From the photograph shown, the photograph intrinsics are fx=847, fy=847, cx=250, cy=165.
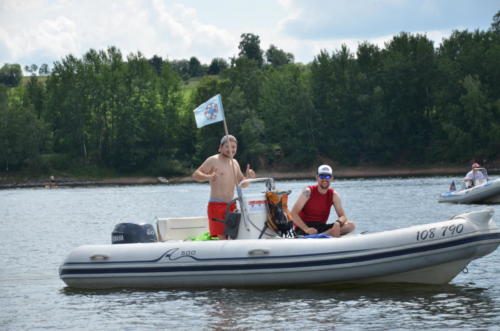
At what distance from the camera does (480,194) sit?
33844 mm

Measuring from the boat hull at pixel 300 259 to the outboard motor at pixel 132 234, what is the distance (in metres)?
0.47

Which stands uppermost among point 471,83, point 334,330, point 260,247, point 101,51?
point 101,51

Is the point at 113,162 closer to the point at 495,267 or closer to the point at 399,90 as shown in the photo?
the point at 399,90

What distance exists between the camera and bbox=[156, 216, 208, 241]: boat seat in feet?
47.2

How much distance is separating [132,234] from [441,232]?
499 centimetres

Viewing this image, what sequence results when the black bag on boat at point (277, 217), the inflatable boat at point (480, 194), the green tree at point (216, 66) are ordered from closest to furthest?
the black bag on boat at point (277, 217) < the inflatable boat at point (480, 194) < the green tree at point (216, 66)

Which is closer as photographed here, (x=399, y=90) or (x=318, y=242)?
(x=318, y=242)

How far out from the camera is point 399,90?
85312 mm

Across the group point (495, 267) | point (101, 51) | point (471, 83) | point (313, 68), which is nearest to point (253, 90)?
point (313, 68)

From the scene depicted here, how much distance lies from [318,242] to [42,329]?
4056 millimetres

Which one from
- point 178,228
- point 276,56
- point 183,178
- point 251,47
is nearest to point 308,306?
point 178,228

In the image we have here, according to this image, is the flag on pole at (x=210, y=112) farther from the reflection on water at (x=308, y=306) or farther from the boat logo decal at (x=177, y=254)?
the reflection on water at (x=308, y=306)

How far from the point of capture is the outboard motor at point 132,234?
1386cm

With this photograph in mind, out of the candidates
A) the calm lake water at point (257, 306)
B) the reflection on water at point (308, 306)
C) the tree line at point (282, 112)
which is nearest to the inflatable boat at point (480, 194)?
the calm lake water at point (257, 306)
